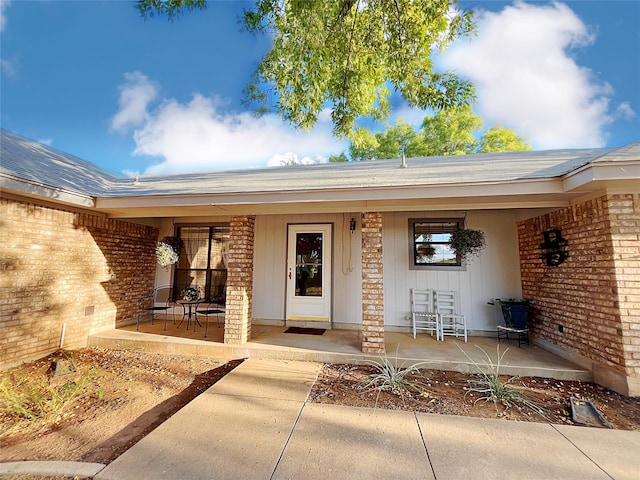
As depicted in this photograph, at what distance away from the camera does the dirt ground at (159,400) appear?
7.98ft

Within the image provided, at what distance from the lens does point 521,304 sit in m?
4.81

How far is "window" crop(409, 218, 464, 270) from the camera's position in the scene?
18.6ft

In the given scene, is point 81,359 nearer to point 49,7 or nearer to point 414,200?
point 414,200

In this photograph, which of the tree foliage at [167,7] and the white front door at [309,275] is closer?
the tree foliage at [167,7]

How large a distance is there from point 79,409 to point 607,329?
622 centimetres

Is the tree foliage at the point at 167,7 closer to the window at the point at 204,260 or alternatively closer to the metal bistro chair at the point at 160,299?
the window at the point at 204,260

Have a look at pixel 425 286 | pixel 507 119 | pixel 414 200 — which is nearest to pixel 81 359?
pixel 414 200

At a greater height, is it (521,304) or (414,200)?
(414,200)

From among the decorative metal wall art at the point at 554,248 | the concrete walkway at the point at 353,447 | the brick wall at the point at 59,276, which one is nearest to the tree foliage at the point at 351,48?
the decorative metal wall art at the point at 554,248

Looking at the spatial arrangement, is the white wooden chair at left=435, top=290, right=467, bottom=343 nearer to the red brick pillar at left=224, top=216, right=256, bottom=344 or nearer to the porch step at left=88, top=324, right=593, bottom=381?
the porch step at left=88, top=324, right=593, bottom=381

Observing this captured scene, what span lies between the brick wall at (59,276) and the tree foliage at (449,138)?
470 inches

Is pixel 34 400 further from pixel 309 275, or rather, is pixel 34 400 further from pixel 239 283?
pixel 309 275

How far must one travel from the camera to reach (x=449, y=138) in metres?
14.7

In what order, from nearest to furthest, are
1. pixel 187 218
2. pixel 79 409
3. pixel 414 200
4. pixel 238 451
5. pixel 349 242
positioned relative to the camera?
pixel 238 451 → pixel 79 409 → pixel 414 200 → pixel 349 242 → pixel 187 218
